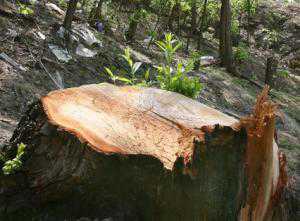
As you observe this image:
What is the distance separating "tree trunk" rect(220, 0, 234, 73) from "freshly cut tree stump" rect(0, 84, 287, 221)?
892 centimetres

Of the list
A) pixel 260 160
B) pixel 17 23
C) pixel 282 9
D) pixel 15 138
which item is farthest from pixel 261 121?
pixel 282 9

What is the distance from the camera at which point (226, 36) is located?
444 inches

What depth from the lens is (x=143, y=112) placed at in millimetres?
2949

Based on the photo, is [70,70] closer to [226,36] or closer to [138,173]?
[138,173]

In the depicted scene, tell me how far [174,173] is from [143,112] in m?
0.68

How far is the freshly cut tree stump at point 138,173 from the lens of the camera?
2.38 metres

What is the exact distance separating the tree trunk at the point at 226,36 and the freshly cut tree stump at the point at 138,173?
8921mm

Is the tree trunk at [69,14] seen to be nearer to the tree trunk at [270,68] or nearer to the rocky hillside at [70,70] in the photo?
the rocky hillside at [70,70]

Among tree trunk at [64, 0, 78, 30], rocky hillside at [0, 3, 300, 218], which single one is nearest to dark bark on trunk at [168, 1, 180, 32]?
rocky hillside at [0, 3, 300, 218]

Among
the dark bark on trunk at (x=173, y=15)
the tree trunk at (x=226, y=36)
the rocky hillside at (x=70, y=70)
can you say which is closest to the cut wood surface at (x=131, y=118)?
the rocky hillside at (x=70, y=70)

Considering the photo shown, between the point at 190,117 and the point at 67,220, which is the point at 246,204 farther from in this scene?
the point at 67,220

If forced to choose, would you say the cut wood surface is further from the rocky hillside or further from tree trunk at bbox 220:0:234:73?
tree trunk at bbox 220:0:234:73

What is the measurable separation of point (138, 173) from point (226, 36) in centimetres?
935

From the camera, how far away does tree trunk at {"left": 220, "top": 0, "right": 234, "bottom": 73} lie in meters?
11.2
